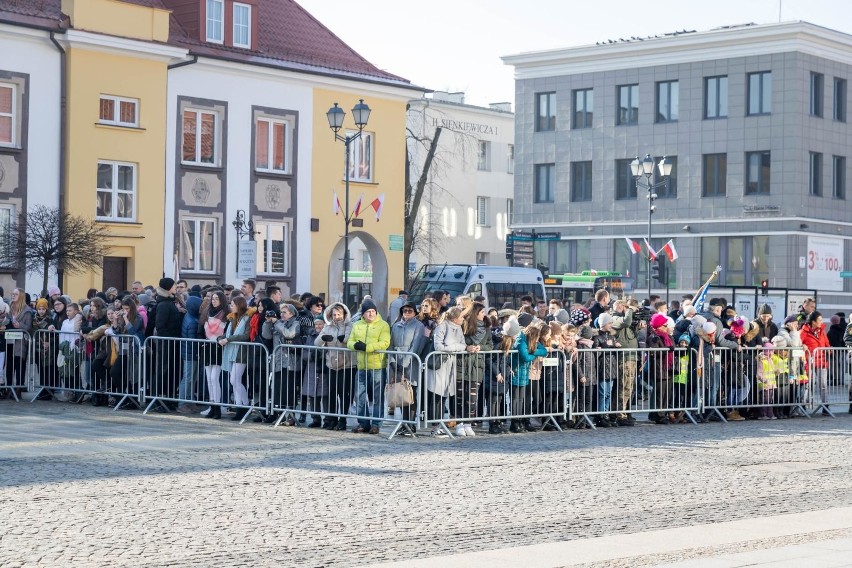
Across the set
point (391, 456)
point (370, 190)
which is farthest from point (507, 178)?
point (391, 456)

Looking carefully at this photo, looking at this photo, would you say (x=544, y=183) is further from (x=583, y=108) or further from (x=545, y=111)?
(x=583, y=108)

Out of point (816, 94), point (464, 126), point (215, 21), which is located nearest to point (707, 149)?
point (816, 94)

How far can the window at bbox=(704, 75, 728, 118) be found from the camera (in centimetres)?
6203

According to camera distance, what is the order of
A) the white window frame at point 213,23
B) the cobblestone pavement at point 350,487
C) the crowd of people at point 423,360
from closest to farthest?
1. the cobblestone pavement at point 350,487
2. the crowd of people at point 423,360
3. the white window frame at point 213,23

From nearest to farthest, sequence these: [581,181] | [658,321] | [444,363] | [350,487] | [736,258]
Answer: [350,487] → [444,363] → [658,321] → [736,258] → [581,181]

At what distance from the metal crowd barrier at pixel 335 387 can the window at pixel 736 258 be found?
4315cm

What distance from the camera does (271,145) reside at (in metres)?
42.8

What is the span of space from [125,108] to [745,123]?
31.1m

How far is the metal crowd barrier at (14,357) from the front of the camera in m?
22.9

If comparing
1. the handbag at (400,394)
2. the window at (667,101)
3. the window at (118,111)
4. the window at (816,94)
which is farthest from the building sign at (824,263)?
the handbag at (400,394)

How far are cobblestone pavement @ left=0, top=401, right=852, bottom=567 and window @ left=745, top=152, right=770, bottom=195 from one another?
42.3 m

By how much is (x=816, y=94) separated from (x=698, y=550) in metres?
54.6

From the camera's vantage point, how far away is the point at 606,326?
2052 centimetres

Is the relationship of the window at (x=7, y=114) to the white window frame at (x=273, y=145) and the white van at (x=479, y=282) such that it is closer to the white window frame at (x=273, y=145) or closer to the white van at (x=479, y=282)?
the white window frame at (x=273, y=145)
